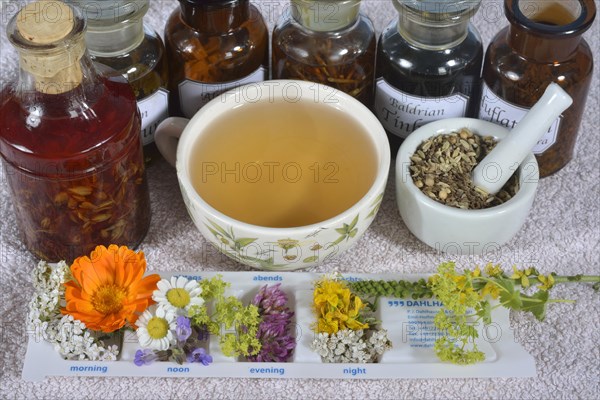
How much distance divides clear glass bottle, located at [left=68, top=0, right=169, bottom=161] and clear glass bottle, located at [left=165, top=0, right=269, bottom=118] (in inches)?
0.8

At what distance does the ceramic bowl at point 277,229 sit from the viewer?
927 mm

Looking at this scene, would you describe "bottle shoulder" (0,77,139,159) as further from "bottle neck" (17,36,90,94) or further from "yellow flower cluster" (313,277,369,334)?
"yellow flower cluster" (313,277,369,334)

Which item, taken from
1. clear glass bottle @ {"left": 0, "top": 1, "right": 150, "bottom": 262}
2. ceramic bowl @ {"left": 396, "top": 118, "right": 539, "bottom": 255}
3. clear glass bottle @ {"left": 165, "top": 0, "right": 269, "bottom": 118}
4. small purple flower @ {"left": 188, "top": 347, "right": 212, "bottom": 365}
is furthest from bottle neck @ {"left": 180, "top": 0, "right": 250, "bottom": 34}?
small purple flower @ {"left": 188, "top": 347, "right": 212, "bottom": 365}

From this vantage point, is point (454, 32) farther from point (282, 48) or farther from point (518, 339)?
point (518, 339)

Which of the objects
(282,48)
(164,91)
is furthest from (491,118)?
(164,91)

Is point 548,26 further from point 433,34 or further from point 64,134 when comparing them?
point 64,134

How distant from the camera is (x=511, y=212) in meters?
0.98

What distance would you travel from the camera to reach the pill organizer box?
0.93m

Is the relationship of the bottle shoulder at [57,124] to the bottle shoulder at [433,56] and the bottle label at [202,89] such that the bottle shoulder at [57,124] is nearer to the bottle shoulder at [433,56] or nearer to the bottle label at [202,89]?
the bottle label at [202,89]

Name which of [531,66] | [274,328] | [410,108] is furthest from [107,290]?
[531,66]

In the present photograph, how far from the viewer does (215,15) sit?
1012mm

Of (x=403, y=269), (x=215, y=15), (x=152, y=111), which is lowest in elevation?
(x=403, y=269)

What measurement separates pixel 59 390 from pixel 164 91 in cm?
34

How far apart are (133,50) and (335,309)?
0.35 metres
